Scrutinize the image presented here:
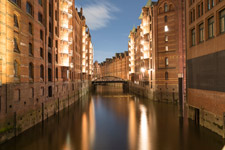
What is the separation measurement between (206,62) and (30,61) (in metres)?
20.4

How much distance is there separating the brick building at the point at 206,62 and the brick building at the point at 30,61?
19772 mm

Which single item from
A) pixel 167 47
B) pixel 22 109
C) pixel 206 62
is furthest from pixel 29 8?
pixel 167 47

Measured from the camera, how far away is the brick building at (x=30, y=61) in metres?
15.5

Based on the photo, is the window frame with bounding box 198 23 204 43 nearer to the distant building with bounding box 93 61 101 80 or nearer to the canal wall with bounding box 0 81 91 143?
the canal wall with bounding box 0 81 91 143

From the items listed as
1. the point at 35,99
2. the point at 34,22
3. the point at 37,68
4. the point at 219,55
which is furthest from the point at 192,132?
the point at 34,22

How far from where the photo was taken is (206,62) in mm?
18672

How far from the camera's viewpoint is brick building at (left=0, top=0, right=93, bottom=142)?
15.5 meters

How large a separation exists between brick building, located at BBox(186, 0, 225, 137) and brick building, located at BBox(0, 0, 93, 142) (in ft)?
64.9

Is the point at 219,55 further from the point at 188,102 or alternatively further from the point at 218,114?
the point at 188,102

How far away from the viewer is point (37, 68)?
22.6 meters

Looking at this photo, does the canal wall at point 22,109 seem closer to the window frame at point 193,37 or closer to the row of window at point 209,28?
the row of window at point 209,28

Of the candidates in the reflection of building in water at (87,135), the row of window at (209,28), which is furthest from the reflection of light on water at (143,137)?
the row of window at (209,28)

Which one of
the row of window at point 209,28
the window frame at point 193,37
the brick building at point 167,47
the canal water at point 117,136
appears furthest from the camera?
the brick building at point 167,47

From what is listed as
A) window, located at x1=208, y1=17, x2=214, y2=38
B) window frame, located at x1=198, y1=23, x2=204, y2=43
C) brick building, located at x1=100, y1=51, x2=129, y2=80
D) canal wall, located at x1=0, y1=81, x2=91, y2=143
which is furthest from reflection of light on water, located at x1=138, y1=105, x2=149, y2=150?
brick building, located at x1=100, y1=51, x2=129, y2=80
